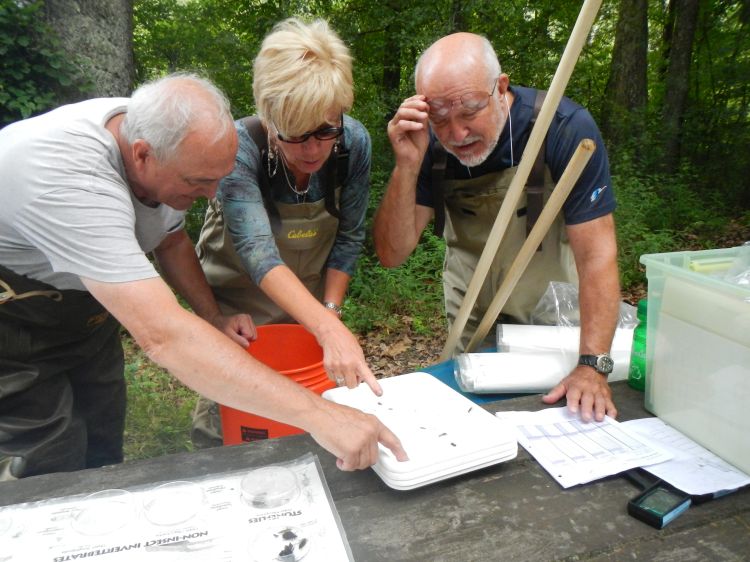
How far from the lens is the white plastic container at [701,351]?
116 cm

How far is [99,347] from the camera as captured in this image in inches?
78.9

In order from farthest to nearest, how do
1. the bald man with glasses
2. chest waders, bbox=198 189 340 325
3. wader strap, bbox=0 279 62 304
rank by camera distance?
1. chest waders, bbox=198 189 340 325
2. the bald man with glasses
3. wader strap, bbox=0 279 62 304

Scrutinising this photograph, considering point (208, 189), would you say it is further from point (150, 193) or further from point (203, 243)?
point (203, 243)

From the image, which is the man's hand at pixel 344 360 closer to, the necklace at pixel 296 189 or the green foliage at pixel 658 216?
the necklace at pixel 296 189

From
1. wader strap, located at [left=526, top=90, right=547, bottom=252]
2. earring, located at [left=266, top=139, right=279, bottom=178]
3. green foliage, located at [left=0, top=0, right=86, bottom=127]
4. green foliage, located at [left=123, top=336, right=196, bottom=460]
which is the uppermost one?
green foliage, located at [left=0, top=0, right=86, bottom=127]

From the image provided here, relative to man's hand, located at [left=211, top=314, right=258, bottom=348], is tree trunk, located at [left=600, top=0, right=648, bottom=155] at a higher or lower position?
higher

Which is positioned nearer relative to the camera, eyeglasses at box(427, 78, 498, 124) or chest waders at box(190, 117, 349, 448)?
eyeglasses at box(427, 78, 498, 124)

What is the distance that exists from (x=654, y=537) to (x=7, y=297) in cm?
170

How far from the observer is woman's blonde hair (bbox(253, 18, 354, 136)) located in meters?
1.64

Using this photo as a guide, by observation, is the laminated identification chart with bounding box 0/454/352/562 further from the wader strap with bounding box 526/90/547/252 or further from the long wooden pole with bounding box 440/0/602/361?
the wader strap with bounding box 526/90/547/252

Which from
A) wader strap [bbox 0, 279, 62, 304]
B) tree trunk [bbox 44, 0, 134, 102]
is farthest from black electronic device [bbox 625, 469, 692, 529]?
tree trunk [bbox 44, 0, 134, 102]

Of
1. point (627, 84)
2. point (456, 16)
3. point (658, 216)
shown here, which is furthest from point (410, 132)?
point (627, 84)

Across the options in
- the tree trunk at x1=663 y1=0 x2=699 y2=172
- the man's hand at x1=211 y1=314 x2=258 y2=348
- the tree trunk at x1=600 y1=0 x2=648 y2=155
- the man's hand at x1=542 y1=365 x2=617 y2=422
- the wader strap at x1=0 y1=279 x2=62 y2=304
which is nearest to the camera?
the man's hand at x1=542 y1=365 x2=617 y2=422

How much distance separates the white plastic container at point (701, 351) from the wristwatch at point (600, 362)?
13 centimetres
